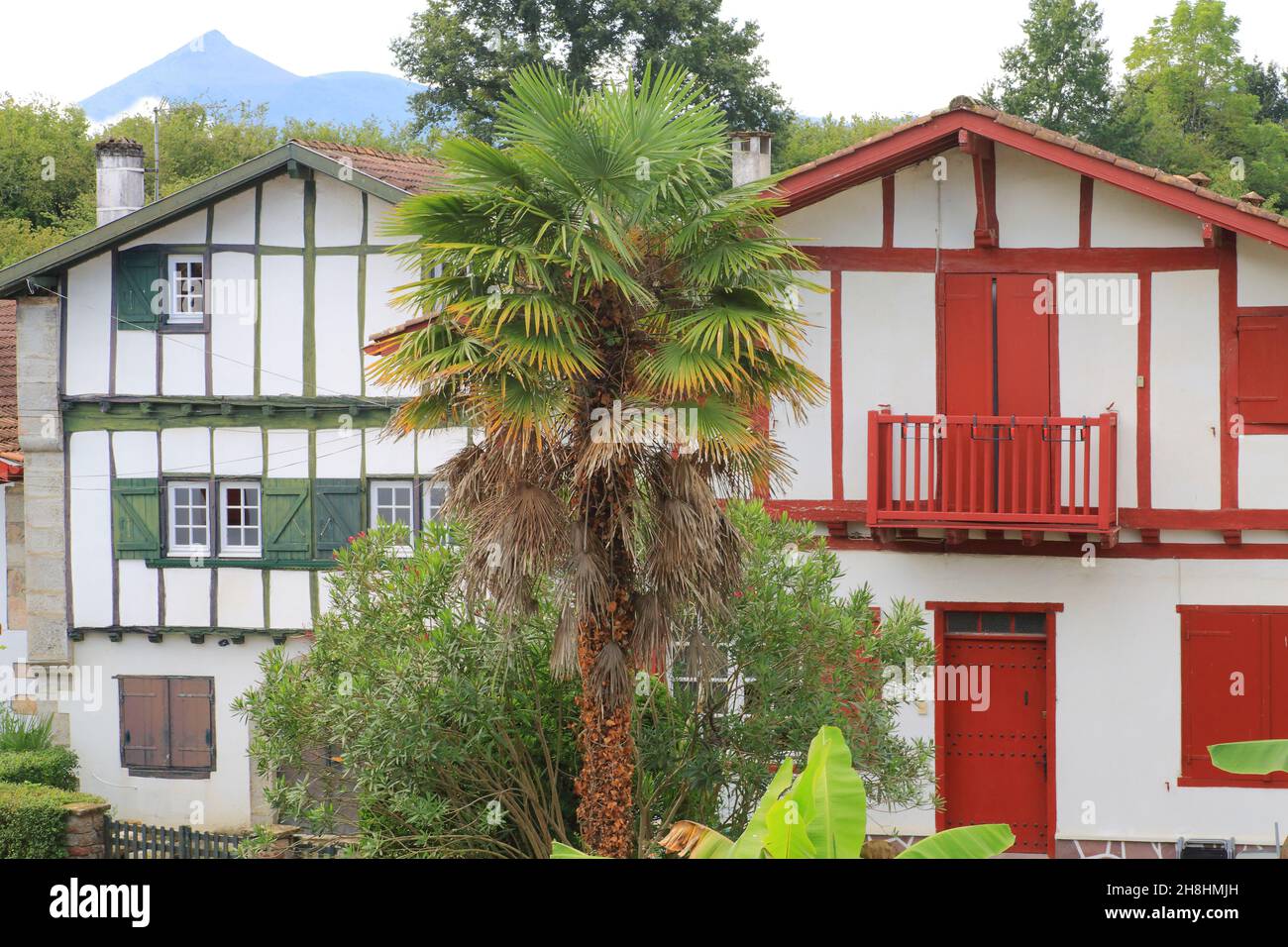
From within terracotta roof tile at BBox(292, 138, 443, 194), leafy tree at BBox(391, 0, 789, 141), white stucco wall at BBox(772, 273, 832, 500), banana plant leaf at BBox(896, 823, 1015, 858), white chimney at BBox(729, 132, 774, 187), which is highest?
leafy tree at BBox(391, 0, 789, 141)

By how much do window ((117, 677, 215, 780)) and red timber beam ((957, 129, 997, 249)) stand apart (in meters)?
11.8

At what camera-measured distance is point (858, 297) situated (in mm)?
14195

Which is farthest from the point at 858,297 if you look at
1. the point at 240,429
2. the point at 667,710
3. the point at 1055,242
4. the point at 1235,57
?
the point at 1235,57

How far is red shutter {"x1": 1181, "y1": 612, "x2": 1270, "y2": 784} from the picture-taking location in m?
13.9

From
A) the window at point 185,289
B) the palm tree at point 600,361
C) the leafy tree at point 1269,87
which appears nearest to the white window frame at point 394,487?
the window at point 185,289

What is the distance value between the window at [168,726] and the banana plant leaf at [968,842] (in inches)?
651

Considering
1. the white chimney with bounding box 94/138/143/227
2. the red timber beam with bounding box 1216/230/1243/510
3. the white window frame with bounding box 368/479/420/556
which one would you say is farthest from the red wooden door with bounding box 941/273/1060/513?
the white chimney with bounding box 94/138/143/227

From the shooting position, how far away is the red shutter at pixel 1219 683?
45.5ft

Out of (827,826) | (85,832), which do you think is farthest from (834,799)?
(85,832)

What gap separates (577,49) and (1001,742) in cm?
2927

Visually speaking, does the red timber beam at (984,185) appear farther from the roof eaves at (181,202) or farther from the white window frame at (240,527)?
the white window frame at (240,527)

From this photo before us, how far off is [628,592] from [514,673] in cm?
146

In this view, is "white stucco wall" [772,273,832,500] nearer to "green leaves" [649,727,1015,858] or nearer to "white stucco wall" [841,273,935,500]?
"white stucco wall" [841,273,935,500]

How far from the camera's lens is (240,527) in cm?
1970
